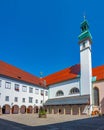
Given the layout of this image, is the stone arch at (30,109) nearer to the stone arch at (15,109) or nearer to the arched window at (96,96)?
the stone arch at (15,109)

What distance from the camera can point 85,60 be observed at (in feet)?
141

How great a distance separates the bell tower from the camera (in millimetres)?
40688

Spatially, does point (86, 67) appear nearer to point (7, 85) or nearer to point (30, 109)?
point (30, 109)

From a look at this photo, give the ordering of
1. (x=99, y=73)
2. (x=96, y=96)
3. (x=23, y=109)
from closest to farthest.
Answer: (x=96, y=96) → (x=23, y=109) → (x=99, y=73)

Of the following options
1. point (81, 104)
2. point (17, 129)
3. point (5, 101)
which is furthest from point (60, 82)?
point (17, 129)

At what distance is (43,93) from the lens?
48594mm

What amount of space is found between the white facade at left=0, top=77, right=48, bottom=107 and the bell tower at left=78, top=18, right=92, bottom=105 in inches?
450

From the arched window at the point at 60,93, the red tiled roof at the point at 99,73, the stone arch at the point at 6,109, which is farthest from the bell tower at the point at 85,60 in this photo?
the stone arch at the point at 6,109

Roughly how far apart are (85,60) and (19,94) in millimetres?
16201

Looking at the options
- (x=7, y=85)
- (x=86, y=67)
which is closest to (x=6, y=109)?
(x=7, y=85)

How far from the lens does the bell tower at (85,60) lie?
4069 cm

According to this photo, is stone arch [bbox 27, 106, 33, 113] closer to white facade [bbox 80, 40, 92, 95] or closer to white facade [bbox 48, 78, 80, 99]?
white facade [bbox 48, 78, 80, 99]

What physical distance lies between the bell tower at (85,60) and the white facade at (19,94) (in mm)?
11429

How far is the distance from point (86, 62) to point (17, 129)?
101 feet
